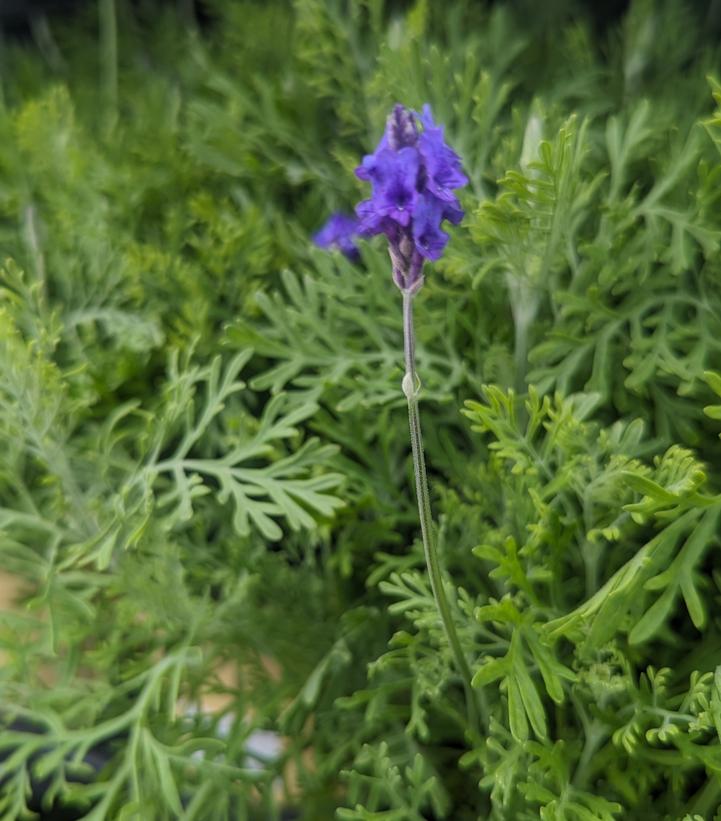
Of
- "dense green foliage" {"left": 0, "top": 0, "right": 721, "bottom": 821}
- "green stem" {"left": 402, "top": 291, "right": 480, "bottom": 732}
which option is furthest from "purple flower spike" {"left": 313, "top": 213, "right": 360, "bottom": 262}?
"green stem" {"left": 402, "top": 291, "right": 480, "bottom": 732}

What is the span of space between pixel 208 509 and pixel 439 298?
0.23 m

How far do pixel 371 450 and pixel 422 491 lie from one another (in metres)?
0.22

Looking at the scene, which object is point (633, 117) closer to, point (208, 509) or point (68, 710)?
point (208, 509)

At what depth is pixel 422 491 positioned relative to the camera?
0.47 meters

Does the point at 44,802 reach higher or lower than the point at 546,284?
lower

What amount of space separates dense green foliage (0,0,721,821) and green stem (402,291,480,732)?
2 centimetres

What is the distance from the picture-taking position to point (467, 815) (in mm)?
641

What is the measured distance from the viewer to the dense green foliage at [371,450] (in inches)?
21.3

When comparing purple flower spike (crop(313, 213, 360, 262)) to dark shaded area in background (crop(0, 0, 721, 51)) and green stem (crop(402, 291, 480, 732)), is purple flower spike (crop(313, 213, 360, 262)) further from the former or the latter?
dark shaded area in background (crop(0, 0, 721, 51))

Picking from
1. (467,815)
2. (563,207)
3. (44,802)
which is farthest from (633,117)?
(44,802)

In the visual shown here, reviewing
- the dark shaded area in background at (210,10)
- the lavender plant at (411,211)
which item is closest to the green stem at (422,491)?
the lavender plant at (411,211)

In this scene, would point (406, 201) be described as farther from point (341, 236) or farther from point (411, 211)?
point (341, 236)

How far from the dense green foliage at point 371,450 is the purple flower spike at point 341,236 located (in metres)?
0.02

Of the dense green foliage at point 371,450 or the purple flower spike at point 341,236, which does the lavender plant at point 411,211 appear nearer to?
the dense green foliage at point 371,450
